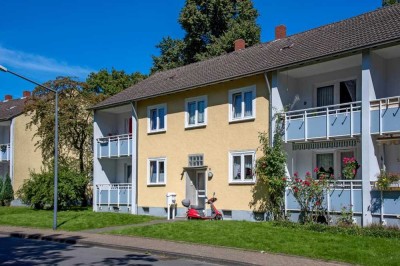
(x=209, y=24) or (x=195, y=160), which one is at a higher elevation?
(x=209, y=24)

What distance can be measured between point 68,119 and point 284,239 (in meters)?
22.2

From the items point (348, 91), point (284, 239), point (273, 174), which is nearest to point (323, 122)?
point (348, 91)

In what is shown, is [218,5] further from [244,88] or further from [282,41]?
[244,88]

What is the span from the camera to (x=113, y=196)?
29.2m

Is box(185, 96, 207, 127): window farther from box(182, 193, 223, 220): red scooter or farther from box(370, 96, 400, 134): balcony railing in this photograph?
box(370, 96, 400, 134): balcony railing

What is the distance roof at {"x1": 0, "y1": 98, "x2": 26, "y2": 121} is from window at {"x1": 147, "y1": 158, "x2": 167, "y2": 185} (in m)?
15.9

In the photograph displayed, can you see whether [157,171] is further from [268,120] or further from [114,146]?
[268,120]

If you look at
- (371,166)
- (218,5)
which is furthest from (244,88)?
(218,5)

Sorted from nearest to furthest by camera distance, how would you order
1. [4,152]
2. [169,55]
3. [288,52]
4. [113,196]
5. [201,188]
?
[288,52] < [201,188] < [113,196] < [4,152] < [169,55]

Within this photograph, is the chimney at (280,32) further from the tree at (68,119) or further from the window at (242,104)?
the tree at (68,119)

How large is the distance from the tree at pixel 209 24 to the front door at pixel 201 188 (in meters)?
18.8

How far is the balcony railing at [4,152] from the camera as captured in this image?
130 feet

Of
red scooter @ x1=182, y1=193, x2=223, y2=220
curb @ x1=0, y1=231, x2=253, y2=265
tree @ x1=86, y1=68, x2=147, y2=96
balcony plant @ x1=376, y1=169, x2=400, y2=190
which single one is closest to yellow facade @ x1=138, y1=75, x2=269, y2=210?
red scooter @ x1=182, y1=193, x2=223, y2=220

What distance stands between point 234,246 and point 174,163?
1122cm
